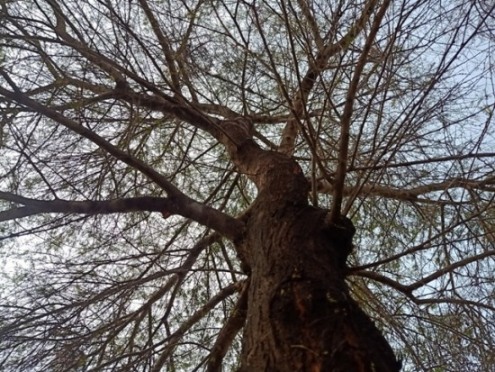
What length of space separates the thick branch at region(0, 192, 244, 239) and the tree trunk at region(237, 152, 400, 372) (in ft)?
0.33

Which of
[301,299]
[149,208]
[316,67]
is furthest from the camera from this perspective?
[149,208]

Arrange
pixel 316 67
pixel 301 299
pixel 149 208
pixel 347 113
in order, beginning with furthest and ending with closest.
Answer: pixel 149 208 → pixel 316 67 → pixel 347 113 → pixel 301 299

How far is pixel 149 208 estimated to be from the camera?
6.78ft

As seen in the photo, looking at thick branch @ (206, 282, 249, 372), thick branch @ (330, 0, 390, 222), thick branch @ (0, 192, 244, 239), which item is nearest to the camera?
thick branch @ (330, 0, 390, 222)

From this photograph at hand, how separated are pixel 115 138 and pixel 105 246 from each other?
686 millimetres

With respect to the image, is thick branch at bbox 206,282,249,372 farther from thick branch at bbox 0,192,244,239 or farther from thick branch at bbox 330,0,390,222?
thick branch at bbox 330,0,390,222

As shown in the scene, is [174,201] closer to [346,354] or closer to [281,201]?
[281,201]

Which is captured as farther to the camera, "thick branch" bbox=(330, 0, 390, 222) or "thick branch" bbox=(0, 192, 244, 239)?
"thick branch" bbox=(0, 192, 244, 239)

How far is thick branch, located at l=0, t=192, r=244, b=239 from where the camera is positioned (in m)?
1.87

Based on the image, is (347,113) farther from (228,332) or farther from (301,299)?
(228,332)

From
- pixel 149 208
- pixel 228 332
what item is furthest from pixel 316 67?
pixel 228 332

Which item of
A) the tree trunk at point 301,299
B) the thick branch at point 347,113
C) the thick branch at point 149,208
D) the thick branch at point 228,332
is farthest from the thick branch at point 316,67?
the thick branch at point 228,332

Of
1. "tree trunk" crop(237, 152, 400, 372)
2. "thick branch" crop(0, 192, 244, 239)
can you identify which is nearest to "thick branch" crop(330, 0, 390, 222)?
"tree trunk" crop(237, 152, 400, 372)

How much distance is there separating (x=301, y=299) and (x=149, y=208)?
0.87 metres
